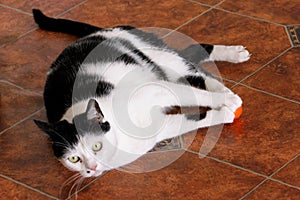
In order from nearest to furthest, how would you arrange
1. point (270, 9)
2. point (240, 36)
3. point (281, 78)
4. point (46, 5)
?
point (281, 78), point (240, 36), point (270, 9), point (46, 5)

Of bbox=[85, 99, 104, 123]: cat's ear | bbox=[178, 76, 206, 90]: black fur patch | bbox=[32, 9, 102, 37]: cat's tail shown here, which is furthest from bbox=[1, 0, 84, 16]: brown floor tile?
bbox=[85, 99, 104, 123]: cat's ear

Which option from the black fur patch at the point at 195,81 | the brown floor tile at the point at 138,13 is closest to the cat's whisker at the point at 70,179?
the black fur patch at the point at 195,81

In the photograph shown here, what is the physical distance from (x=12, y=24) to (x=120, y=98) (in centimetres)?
110

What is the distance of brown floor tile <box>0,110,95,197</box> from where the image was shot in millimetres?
2270

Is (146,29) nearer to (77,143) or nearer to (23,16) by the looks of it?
(23,16)

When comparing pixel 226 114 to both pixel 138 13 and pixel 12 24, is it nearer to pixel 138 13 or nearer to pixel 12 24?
pixel 138 13

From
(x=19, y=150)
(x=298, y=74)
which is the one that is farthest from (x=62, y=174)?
(x=298, y=74)

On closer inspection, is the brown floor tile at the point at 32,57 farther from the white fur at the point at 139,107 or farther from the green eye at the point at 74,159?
the green eye at the point at 74,159

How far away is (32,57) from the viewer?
9.50 feet

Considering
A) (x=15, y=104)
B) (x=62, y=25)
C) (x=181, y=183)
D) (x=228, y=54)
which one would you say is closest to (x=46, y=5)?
(x=62, y=25)

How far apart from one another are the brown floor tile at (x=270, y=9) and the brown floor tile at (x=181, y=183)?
3.19ft

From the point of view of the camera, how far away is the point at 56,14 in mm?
3168

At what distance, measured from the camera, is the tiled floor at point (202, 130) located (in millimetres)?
2188

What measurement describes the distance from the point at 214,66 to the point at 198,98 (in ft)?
1.10
